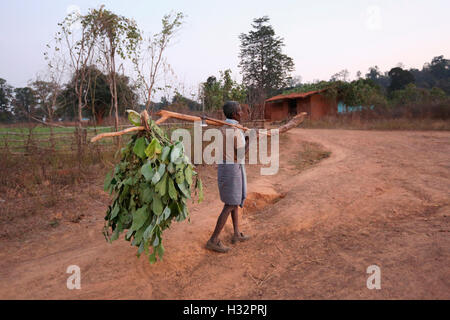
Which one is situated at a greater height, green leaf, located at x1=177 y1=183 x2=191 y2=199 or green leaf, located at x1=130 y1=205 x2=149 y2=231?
green leaf, located at x1=177 y1=183 x2=191 y2=199

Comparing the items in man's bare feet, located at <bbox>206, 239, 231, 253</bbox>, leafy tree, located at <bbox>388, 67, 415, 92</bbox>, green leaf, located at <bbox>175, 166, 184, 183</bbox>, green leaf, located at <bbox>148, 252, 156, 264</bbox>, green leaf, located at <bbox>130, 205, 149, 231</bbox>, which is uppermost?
leafy tree, located at <bbox>388, 67, 415, 92</bbox>

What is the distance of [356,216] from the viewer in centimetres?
342

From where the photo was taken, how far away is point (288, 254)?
2732mm

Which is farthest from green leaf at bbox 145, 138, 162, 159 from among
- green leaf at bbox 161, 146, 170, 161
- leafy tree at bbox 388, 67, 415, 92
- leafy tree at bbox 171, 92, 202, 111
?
leafy tree at bbox 388, 67, 415, 92

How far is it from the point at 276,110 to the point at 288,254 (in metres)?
20.4

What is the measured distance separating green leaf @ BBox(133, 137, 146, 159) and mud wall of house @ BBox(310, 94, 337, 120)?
1839 centimetres

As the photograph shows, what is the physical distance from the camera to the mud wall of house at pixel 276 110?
21.5 m

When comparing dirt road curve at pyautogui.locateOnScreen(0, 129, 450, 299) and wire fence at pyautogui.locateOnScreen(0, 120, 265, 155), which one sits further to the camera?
wire fence at pyautogui.locateOnScreen(0, 120, 265, 155)

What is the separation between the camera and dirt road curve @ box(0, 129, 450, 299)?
84.8 inches

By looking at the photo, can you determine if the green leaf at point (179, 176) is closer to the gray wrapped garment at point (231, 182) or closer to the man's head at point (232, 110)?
the gray wrapped garment at point (231, 182)

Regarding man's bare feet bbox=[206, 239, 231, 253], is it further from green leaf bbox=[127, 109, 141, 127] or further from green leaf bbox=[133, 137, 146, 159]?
green leaf bbox=[127, 109, 141, 127]
